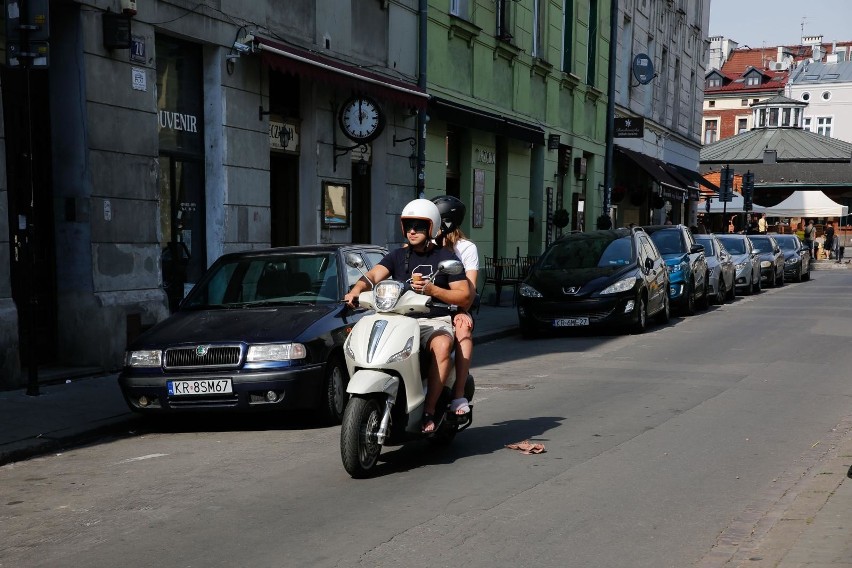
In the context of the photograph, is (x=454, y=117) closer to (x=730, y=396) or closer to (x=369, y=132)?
(x=369, y=132)

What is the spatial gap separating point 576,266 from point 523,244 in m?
10.4

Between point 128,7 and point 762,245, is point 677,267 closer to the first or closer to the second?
point 128,7

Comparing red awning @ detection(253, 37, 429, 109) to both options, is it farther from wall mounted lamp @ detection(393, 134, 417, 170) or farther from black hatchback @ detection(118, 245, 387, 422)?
black hatchback @ detection(118, 245, 387, 422)

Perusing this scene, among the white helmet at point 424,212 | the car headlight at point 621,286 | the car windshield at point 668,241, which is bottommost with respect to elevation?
the car headlight at point 621,286

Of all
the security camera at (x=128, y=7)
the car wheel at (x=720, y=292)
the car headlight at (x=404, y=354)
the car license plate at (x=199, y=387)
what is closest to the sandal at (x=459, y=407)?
the car headlight at (x=404, y=354)

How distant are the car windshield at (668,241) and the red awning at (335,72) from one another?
6106 millimetres

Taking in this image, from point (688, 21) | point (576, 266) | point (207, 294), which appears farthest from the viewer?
point (688, 21)

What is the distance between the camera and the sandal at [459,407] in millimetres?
7453

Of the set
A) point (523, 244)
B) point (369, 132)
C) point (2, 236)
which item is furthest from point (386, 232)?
point (2, 236)

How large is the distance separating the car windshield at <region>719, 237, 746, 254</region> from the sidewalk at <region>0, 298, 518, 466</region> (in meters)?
20.5

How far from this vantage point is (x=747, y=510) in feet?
20.1

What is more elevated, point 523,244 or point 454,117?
point 454,117

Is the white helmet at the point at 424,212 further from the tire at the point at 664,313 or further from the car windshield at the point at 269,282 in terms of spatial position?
the tire at the point at 664,313

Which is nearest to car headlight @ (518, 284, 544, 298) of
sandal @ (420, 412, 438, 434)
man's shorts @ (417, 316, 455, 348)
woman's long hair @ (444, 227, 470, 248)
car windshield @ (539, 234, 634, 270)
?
car windshield @ (539, 234, 634, 270)
